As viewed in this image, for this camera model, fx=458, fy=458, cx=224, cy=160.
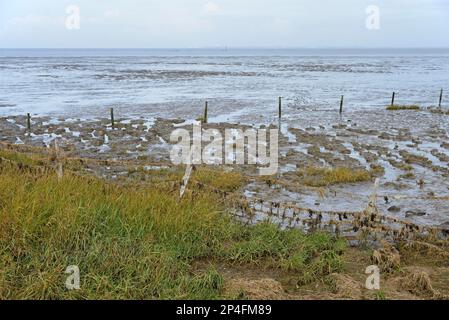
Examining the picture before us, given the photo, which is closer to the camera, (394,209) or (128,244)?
(128,244)

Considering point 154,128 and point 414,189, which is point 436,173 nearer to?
point 414,189

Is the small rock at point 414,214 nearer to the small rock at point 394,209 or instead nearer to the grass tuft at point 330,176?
the small rock at point 394,209

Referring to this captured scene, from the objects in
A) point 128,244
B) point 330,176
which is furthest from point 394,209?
point 128,244

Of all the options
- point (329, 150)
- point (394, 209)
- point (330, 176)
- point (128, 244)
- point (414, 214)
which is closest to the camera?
point (128, 244)

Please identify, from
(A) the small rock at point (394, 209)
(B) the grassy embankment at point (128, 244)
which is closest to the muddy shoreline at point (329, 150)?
(A) the small rock at point (394, 209)

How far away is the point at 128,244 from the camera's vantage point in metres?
7.02

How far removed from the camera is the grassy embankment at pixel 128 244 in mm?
6046

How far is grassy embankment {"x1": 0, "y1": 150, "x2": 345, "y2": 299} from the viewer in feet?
19.8

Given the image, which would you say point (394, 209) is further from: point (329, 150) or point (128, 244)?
point (329, 150)

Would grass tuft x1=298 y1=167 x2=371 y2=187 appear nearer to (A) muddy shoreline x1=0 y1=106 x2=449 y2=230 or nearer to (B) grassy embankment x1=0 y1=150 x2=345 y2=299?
(A) muddy shoreline x1=0 y1=106 x2=449 y2=230

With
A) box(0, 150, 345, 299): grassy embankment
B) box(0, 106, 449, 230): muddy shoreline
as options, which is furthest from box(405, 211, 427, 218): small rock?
box(0, 150, 345, 299): grassy embankment
